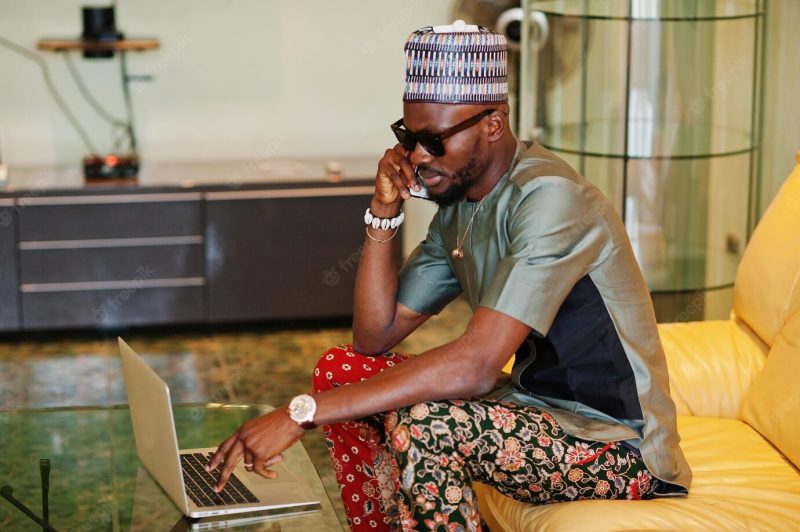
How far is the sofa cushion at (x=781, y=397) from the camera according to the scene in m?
2.20

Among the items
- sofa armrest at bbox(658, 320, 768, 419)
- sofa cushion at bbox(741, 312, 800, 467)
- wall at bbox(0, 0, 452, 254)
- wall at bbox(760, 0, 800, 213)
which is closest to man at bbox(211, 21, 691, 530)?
sofa cushion at bbox(741, 312, 800, 467)

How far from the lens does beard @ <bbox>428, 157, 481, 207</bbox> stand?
2100 millimetres

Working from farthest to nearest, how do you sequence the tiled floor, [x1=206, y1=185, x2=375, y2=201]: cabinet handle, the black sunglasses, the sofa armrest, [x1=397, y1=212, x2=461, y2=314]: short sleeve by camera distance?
[x1=206, y1=185, x2=375, y2=201]: cabinet handle, the tiled floor, the sofa armrest, [x1=397, y1=212, x2=461, y2=314]: short sleeve, the black sunglasses

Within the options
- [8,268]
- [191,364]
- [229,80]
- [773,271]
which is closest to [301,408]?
[773,271]

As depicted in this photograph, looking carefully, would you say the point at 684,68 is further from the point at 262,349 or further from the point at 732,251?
the point at 262,349

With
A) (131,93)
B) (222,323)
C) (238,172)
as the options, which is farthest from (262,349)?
(131,93)

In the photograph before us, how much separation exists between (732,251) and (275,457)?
241 cm

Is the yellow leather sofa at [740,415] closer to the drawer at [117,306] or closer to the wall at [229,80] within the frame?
the drawer at [117,306]

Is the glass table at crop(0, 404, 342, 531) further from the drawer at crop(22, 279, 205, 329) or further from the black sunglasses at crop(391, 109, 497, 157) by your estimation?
the drawer at crop(22, 279, 205, 329)

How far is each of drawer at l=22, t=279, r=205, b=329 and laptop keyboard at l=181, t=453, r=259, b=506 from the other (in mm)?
2354

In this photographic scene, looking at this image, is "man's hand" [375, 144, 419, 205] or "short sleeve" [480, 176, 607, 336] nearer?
"short sleeve" [480, 176, 607, 336]

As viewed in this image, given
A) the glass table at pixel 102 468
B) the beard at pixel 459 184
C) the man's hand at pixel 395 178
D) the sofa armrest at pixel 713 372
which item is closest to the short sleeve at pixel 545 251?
the beard at pixel 459 184

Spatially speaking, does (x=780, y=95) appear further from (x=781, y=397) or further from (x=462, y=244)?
(x=462, y=244)

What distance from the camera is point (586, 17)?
3.78 meters
